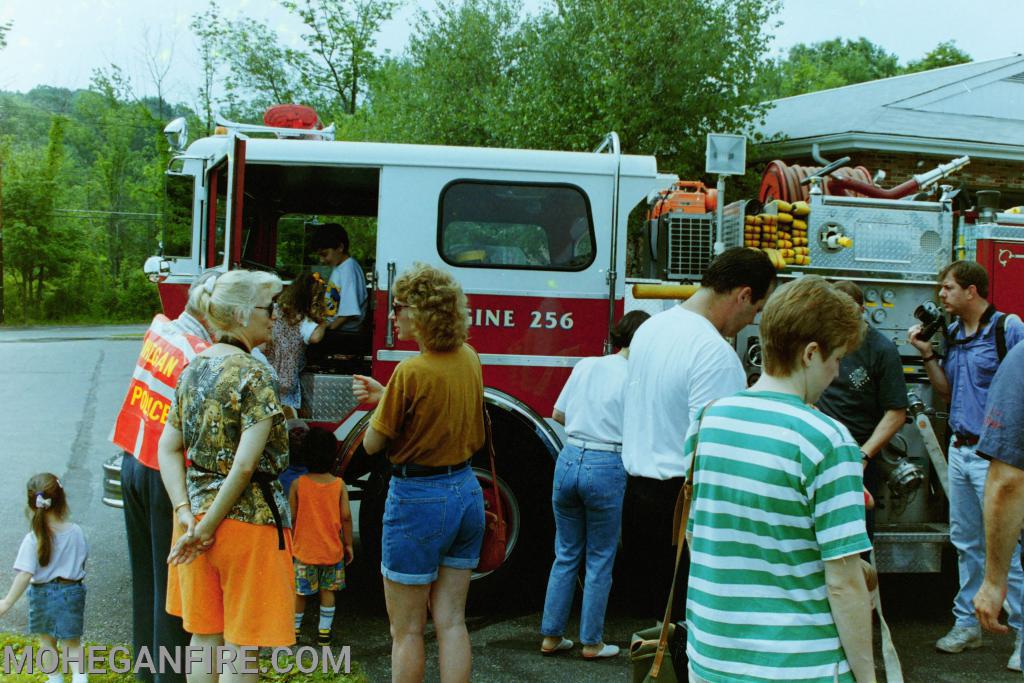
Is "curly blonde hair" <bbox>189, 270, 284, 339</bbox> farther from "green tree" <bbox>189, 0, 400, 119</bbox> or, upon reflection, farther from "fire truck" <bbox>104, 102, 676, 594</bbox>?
"green tree" <bbox>189, 0, 400, 119</bbox>

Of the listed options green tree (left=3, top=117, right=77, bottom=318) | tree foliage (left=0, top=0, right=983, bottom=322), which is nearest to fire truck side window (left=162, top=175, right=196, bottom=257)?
tree foliage (left=0, top=0, right=983, bottom=322)

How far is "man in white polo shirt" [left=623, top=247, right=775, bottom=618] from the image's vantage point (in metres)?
3.34

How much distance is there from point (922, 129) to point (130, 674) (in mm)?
15297

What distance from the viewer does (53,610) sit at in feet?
14.0

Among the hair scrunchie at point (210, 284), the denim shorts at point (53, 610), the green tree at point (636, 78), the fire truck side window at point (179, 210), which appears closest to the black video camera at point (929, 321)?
the hair scrunchie at point (210, 284)

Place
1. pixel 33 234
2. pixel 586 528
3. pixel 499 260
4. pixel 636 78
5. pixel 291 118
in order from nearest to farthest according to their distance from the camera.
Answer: pixel 586 528 → pixel 499 260 → pixel 291 118 → pixel 636 78 → pixel 33 234

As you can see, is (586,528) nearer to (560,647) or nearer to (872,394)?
(560,647)

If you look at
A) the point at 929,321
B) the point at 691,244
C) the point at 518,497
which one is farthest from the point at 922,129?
the point at 518,497

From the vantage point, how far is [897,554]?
515 cm

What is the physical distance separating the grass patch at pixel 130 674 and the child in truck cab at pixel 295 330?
130cm

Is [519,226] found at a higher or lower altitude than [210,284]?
higher

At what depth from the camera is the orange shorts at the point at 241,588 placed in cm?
325

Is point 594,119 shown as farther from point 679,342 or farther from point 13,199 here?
point 13,199

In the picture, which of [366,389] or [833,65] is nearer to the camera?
[366,389]
